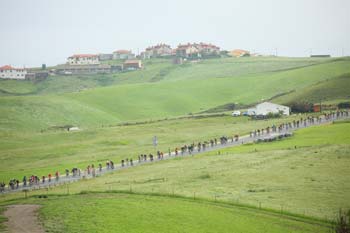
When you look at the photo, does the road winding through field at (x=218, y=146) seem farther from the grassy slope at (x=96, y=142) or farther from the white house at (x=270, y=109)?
the white house at (x=270, y=109)

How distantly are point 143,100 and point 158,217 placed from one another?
13439cm

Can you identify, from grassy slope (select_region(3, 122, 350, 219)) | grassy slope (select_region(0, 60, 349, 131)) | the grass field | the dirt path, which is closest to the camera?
the dirt path

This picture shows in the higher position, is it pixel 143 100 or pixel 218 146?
pixel 143 100

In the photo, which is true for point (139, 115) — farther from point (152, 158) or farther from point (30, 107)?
point (152, 158)

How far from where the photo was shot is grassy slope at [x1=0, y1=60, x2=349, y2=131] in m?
136

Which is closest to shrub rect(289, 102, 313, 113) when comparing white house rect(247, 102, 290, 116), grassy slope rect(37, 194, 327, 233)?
white house rect(247, 102, 290, 116)

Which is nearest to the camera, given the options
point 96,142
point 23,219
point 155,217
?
point 155,217

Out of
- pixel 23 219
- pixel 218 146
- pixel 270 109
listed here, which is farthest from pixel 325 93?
pixel 23 219

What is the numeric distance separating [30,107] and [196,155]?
78.2m

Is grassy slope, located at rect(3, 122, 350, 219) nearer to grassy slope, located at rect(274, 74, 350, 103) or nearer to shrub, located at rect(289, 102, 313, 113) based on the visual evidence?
shrub, located at rect(289, 102, 313, 113)

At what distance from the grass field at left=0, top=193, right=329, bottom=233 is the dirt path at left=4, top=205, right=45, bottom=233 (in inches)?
27.8

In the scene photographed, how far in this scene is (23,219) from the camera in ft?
137

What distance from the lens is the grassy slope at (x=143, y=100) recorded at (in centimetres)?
13600

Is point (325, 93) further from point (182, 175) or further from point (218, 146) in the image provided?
point (182, 175)
